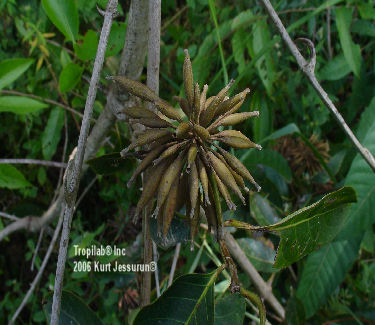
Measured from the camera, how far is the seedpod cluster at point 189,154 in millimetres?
677

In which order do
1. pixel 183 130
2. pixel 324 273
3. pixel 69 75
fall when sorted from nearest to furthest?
pixel 183 130 → pixel 69 75 → pixel 324 273

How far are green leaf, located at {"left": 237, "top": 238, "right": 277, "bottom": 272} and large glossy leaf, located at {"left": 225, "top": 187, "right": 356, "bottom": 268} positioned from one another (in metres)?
0.40

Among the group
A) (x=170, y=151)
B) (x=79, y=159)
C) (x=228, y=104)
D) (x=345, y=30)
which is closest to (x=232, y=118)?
(x=228, y=104)

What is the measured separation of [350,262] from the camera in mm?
1340

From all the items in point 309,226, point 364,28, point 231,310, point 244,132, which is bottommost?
point 231,310

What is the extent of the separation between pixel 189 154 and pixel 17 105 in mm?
756

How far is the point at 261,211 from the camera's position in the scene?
49.9 inches

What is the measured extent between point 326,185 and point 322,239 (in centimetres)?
75

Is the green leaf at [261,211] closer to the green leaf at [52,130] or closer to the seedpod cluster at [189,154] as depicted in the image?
the seedpod cluster at [189,154]

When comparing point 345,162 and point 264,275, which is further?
point 345,162

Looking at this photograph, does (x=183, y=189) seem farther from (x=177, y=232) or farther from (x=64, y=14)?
(x=64, y=14)

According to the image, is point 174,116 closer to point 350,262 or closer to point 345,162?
point 350,262

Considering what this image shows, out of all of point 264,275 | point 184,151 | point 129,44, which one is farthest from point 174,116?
point 264,275

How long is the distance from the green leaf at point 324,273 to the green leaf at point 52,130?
999mm
